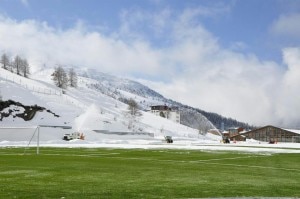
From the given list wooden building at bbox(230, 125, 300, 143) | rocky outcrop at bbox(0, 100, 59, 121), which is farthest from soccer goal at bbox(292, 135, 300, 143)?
rocky outcrop at bbox(0, 100, 59, 121)

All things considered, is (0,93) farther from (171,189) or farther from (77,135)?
(171,189)

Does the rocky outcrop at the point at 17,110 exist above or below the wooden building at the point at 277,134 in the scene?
above

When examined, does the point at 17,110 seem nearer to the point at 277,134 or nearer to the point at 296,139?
the point at 277,134

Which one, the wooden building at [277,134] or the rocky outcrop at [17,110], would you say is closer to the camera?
the rocky outcrop at [17,110]

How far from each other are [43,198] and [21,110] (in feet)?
431

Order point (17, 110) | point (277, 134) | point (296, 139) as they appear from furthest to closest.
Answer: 1. point (277, 134)
2. point (296, 139)
3. point (17, 110)

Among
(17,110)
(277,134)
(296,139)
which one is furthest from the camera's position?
(277,134)

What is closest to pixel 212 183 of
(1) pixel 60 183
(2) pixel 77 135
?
(1) pixel 60 183

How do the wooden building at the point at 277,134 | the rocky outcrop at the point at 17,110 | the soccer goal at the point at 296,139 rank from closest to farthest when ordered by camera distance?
the rocky outcrop at the point at 17,110
the soccer goal at the point at 296,139
the wooden building at the point at 277,134

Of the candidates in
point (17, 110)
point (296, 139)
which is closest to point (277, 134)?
point (296, 139)

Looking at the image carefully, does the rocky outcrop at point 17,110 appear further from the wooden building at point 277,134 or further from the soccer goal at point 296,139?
the soccer goal at point 296,139

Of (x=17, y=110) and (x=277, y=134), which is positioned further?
(x=277, y=134)

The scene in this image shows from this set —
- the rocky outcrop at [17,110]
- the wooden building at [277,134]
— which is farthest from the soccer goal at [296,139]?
the rocky outcrop at [17,110]

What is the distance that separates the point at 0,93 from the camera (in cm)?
14888
